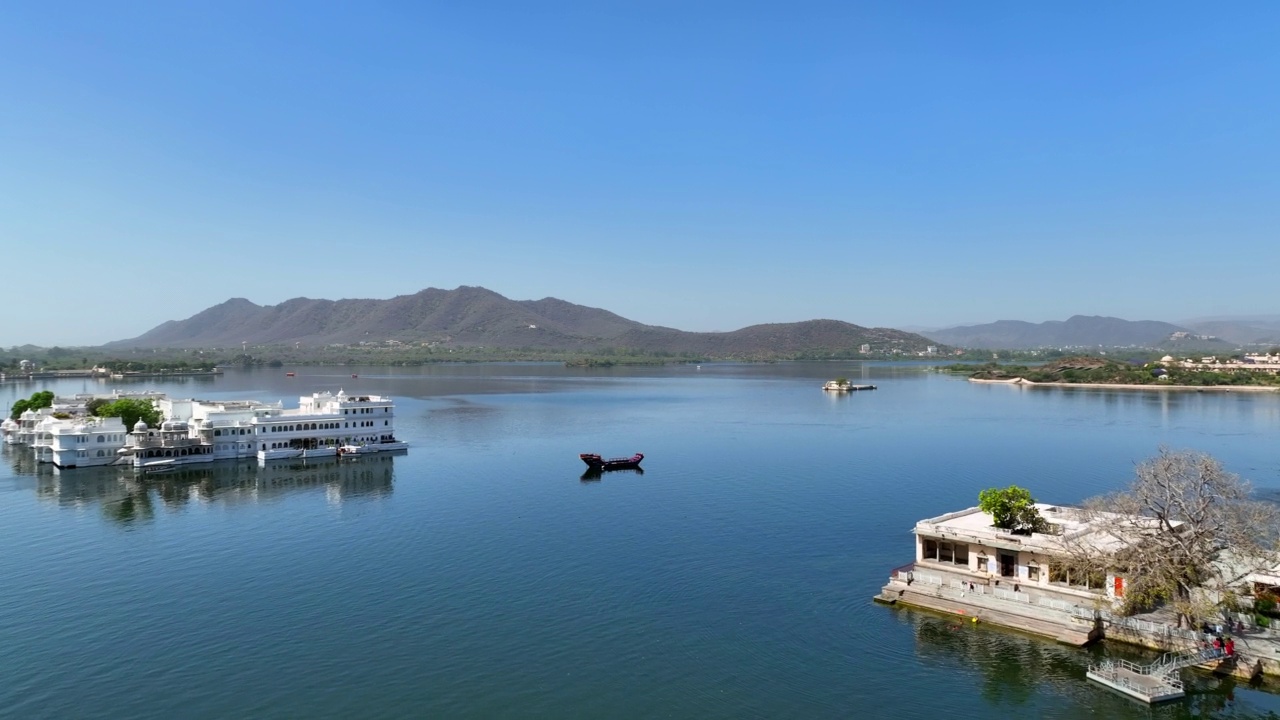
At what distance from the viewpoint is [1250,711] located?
16.4 meters

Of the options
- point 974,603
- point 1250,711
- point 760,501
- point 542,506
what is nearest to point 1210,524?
point 1250,711

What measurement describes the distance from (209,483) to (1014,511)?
4004cm

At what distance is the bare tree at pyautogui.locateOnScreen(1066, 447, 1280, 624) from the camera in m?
18.5

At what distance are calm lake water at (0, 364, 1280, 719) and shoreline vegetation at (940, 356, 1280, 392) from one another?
66.9 meters

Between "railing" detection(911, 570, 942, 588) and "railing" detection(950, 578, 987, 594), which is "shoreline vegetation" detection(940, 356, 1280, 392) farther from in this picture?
"railing" detection(950, 578, 987, 594)

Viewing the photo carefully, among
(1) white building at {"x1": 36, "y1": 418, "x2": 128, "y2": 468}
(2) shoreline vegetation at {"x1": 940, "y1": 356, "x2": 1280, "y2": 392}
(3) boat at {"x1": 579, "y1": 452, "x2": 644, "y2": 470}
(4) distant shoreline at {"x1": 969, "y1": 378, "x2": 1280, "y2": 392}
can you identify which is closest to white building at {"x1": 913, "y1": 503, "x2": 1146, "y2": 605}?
(3) boat at {"x1": 579, "y1": 452, "x2": 644, "y2": 470}

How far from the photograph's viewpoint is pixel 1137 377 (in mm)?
116062

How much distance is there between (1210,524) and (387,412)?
158 feet

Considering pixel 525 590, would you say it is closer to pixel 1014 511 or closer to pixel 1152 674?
pixel 1014 511

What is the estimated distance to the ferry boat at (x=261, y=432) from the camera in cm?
4762

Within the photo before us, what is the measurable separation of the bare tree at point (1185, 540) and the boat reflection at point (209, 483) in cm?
3306

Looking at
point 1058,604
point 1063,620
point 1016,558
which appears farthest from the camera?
point 1016,558

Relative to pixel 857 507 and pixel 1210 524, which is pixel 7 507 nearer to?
pixel 857 507

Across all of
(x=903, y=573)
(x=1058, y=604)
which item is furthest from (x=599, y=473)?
(x=1058, y=604)
